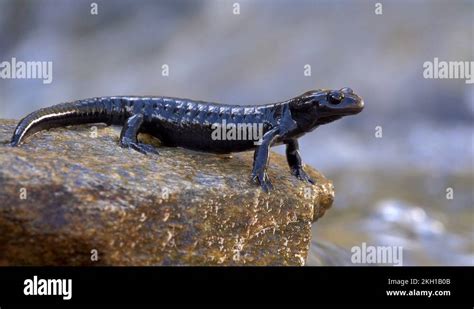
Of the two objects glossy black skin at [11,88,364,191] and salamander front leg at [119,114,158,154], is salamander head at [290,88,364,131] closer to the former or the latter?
glossy black skin at [11,88,364,191]

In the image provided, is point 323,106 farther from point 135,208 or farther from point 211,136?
point 135,208

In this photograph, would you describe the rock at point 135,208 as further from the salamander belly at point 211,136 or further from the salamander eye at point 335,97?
the salamander eye at point 335,97

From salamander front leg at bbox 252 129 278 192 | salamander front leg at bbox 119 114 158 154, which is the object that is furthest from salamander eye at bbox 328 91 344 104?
salamander front leg at bbox 119 114 158 154

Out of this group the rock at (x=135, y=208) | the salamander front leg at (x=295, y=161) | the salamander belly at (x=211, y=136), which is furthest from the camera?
the salamander front leg at (x=295, y=161)

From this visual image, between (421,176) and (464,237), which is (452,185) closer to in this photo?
(421,176)

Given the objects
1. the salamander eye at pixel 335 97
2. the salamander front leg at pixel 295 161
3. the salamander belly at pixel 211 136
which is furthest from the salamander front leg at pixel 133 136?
the salamander eye at pixel 335 97

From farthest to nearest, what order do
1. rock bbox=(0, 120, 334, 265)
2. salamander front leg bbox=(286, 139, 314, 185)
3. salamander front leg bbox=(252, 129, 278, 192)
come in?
salamander front leg bbox=(286, 139, 314, 185) < salamander front leg bbox=(252, 129, 278, 192) < rock bbox=(0, 120, 334, 265)
